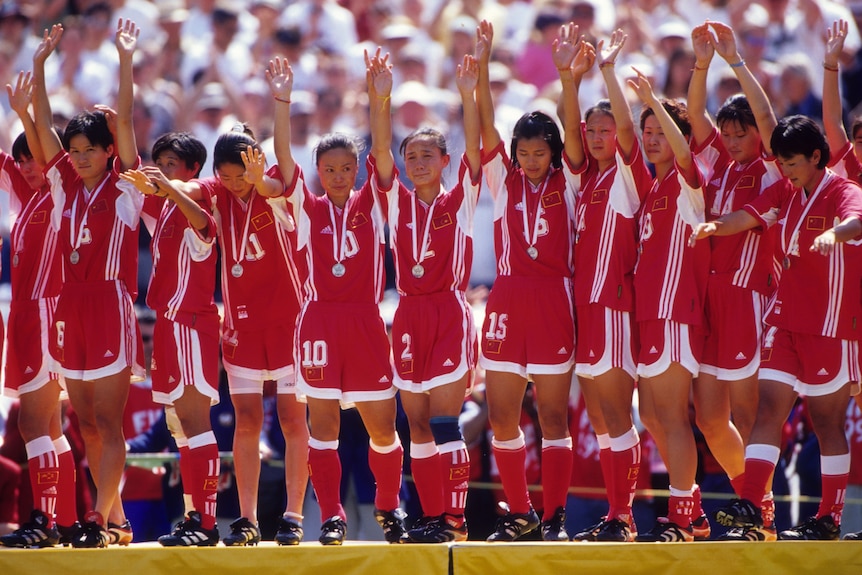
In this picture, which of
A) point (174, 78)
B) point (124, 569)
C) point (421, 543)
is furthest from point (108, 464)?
point (174, 78)

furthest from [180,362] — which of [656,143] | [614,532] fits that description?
[656,143]

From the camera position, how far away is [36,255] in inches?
295

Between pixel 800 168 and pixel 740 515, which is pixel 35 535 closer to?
pixel 740 515

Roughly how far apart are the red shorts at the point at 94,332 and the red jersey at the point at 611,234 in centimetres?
253

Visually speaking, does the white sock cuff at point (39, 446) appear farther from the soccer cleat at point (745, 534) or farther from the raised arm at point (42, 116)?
the soccer cleat at point (745, 534)

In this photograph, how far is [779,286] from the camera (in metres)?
6.91

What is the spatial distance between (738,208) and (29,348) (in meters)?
4.09

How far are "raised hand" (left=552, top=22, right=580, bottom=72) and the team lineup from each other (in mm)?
16

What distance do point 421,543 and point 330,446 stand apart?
29.6 inches

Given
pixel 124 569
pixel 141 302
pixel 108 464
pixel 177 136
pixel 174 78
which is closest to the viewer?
pixel 124 569

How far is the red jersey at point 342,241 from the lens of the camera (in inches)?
279

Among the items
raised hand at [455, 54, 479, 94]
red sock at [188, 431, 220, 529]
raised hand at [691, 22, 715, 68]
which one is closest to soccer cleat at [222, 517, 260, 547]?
red sock at [188, 431, 220, 529]

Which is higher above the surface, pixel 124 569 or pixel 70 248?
pixel 70 248

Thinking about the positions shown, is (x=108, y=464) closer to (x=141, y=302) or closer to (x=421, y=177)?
(x=421, y=177)
